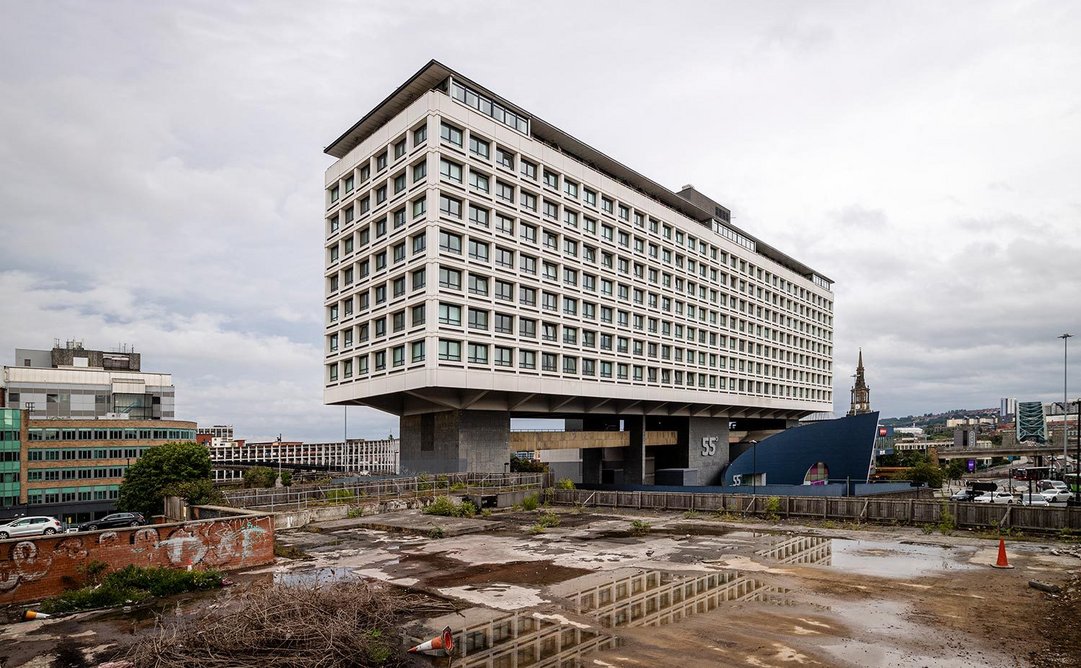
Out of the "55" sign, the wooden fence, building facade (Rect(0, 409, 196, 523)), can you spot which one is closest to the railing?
the wooden fence

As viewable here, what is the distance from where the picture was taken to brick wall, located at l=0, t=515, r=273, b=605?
17.5 m

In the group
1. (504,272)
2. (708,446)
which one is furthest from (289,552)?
(708,446)

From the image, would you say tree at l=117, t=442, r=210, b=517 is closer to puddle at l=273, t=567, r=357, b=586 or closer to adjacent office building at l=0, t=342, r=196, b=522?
adjacent office building at l=0, t=342, r=196, b=522

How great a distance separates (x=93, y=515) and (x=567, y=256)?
79.0 metres

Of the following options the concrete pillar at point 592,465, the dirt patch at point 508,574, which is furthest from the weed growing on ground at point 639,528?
the concrete pillar at point 592,465

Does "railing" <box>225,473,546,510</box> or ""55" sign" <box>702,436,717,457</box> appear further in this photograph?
""55" sign" <box>702,436,717,457</box>

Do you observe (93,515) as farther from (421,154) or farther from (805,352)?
(805,352)

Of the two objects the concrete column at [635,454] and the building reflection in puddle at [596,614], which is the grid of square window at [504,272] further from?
the building reflection in puddle at [596,614]

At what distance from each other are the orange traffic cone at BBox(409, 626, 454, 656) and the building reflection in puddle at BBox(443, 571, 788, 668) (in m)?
0.34

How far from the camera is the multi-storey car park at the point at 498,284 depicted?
4625 centimetres

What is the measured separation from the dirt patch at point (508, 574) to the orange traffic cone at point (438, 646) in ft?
20.4

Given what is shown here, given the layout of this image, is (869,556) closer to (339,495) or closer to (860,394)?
(339,495)

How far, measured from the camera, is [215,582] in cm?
1938

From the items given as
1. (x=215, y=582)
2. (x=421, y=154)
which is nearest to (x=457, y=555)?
(x=215, y=582)
